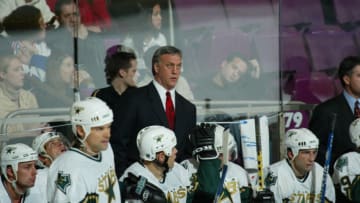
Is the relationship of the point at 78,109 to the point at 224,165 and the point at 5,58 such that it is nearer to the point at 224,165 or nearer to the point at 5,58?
the point at 5,58

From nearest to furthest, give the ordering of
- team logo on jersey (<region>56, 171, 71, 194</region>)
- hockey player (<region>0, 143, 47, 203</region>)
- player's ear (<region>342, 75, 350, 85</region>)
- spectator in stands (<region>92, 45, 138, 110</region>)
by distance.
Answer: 1. team logo on jersey (<region>56, 171, 71, 194</region>)
2. hockey player (<region>0, 143, 47, 203</region>)
3. spectator in stands (<region>92, 45, 138, 110</region>)
4. player's ear (<region>342, 75, 350, 85</region>)

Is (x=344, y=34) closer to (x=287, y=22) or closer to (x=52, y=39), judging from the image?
(x=287, y=22)

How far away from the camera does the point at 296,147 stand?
8.98 meters

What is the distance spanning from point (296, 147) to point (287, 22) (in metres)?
1.06

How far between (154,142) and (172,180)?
386 millimetres

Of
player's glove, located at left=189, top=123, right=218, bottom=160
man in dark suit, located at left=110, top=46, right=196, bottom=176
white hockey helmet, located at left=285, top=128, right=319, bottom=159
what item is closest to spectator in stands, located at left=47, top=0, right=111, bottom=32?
man in dark suit, located at left=110, top=46, right=196, bottom=176

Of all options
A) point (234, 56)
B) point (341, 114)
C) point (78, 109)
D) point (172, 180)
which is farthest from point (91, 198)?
point (341, 114)

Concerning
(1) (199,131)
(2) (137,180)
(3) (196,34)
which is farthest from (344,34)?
(2) (137,180)

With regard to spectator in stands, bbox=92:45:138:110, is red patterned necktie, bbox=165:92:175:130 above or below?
below

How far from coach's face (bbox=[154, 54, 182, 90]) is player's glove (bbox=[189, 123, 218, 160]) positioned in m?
0.37

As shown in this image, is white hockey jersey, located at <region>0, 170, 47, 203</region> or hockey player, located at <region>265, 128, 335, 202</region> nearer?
white hockey jersey, located at <region>0, 170, 47, 203</region>

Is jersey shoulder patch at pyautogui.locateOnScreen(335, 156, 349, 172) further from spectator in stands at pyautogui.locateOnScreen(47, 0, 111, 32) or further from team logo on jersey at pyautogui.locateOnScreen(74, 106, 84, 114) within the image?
team logo on jersey at pyautogui.locateOnScreen(74, 106, 84, 114)

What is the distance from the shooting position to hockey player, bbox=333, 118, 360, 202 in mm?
9005

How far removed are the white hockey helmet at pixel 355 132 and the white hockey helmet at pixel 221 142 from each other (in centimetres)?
83
